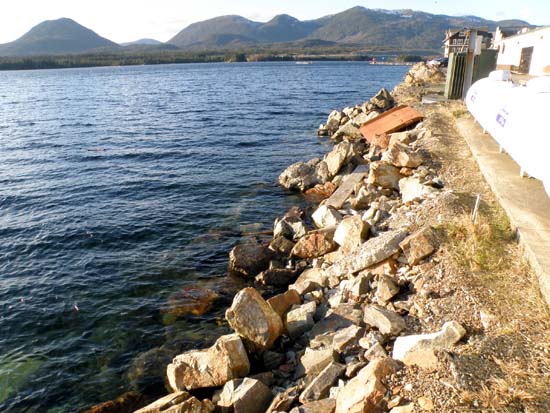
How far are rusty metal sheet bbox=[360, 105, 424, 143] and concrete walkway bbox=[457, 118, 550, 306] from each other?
567 cm

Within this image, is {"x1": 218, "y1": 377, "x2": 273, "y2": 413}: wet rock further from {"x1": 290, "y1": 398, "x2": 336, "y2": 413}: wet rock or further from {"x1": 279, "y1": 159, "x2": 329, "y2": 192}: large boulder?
{"x1": 279, "y1": 159, "x2": 329, "y2": 192}: large boulder

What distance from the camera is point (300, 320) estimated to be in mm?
9164

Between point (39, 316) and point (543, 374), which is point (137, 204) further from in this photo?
point (543, 374)

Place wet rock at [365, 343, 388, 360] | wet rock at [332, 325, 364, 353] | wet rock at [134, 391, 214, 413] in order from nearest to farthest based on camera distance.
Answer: wet rock at [134, 391, 214, 413]
wet rock at [365, 343, 388, 360]
wet rock at [332, 325, 364, 353]

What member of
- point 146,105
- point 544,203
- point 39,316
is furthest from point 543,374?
point 146,105

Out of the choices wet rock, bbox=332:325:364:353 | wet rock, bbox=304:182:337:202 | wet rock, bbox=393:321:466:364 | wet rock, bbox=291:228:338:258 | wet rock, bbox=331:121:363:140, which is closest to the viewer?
wet rock, bbox=393:321:466:364

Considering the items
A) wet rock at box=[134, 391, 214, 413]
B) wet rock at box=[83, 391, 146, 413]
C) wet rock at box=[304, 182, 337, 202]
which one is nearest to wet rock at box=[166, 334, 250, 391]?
wet rock at box=[134, 391, 214, 413]

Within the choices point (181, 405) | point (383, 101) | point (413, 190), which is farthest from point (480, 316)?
point (383, 101)

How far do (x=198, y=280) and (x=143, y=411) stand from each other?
5.66m

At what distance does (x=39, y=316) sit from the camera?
37.0 feet

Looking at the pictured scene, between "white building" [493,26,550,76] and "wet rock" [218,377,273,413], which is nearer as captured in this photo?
"wet rock" [218,377,273,413]

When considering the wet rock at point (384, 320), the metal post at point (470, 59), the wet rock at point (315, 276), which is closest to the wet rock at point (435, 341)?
the wet rock at point (384, 320)

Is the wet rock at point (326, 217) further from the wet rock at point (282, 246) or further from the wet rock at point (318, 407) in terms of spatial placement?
the wet rock at point (318, 407)

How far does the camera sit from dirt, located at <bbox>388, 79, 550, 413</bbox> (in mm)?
5480
